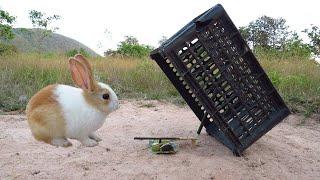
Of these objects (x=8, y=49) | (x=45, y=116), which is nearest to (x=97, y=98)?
(x=45, y=116)

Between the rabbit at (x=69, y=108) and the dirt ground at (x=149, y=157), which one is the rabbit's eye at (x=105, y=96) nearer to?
the rabbit at (x=69, y=108)

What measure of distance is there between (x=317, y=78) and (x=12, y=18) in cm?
579

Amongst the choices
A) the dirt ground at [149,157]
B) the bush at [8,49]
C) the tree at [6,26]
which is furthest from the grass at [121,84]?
the tree at [6,26]

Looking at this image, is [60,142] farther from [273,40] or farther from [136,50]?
[273,40]

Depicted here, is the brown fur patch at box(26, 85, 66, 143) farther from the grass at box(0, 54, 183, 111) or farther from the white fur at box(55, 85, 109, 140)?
the grass at box(0, 54, 183, 111)

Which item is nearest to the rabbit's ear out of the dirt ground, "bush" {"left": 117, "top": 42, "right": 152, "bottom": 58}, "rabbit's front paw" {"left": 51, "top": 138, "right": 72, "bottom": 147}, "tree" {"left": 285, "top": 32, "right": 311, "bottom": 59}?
"rabbit's front paw" {"left": 51, "top": 138, "right": 72, "bottom": 147}

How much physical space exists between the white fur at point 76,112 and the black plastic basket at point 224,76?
1190 millimetres

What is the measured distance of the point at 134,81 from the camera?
5930 mm

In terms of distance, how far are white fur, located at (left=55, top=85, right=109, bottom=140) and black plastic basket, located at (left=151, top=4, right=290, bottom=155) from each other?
1.19m

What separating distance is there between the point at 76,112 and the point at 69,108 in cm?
2

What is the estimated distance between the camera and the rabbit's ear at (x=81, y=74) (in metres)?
1.02

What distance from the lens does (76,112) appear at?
1.06 m

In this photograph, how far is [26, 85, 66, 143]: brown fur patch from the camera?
1045mm

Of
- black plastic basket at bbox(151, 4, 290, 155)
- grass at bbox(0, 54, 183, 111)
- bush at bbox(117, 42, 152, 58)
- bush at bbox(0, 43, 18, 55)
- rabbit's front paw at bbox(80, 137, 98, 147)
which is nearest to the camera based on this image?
rabbit's front paw at bbox(80, 137, 98, 147)
